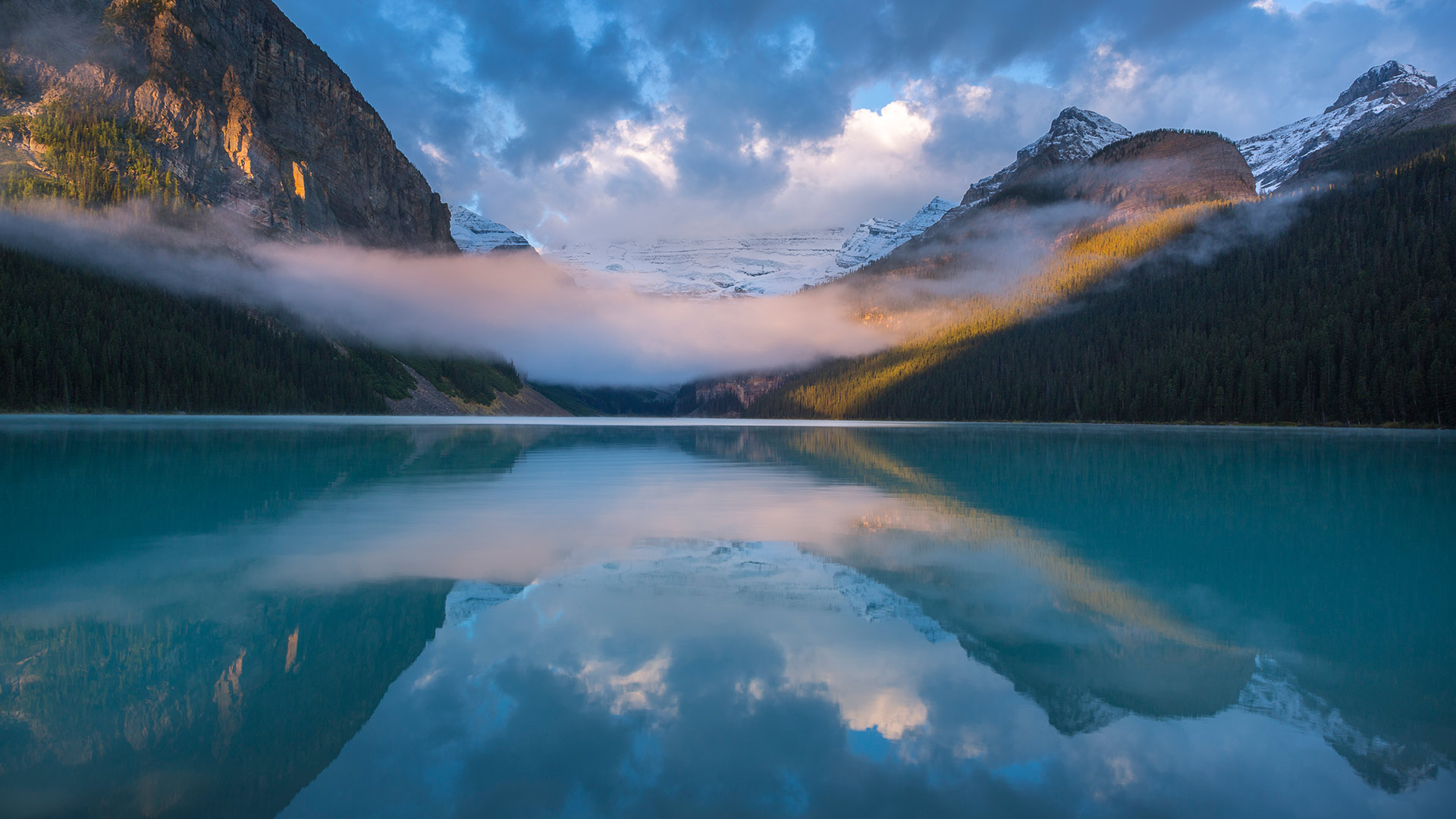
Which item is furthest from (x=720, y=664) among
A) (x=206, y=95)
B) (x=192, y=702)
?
(x=206, y=95)

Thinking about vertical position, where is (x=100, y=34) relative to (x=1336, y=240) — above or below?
above

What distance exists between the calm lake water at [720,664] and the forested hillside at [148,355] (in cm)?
9073

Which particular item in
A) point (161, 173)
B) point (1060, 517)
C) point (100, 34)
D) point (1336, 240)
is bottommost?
point (1060, 517)

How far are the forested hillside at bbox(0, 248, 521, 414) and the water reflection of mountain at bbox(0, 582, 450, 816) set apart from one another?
100816mm

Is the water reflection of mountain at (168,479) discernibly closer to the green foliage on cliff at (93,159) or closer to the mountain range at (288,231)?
the mountain range at (288,231)

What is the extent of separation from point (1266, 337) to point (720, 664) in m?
121

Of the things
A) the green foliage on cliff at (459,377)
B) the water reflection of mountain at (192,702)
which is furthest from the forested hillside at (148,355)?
the water reflection of mountain at (192,702)

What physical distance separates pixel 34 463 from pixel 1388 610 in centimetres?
3867

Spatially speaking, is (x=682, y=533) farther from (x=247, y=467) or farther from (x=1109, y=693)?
(x=247, y=467)

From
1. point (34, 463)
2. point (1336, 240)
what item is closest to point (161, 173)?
point (34, 463)

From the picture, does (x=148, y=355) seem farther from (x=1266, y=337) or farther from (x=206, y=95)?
(x=1266, y=337)

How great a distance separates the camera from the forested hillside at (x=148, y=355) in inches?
3172

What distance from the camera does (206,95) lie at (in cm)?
14062

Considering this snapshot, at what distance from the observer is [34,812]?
4.17 meters
